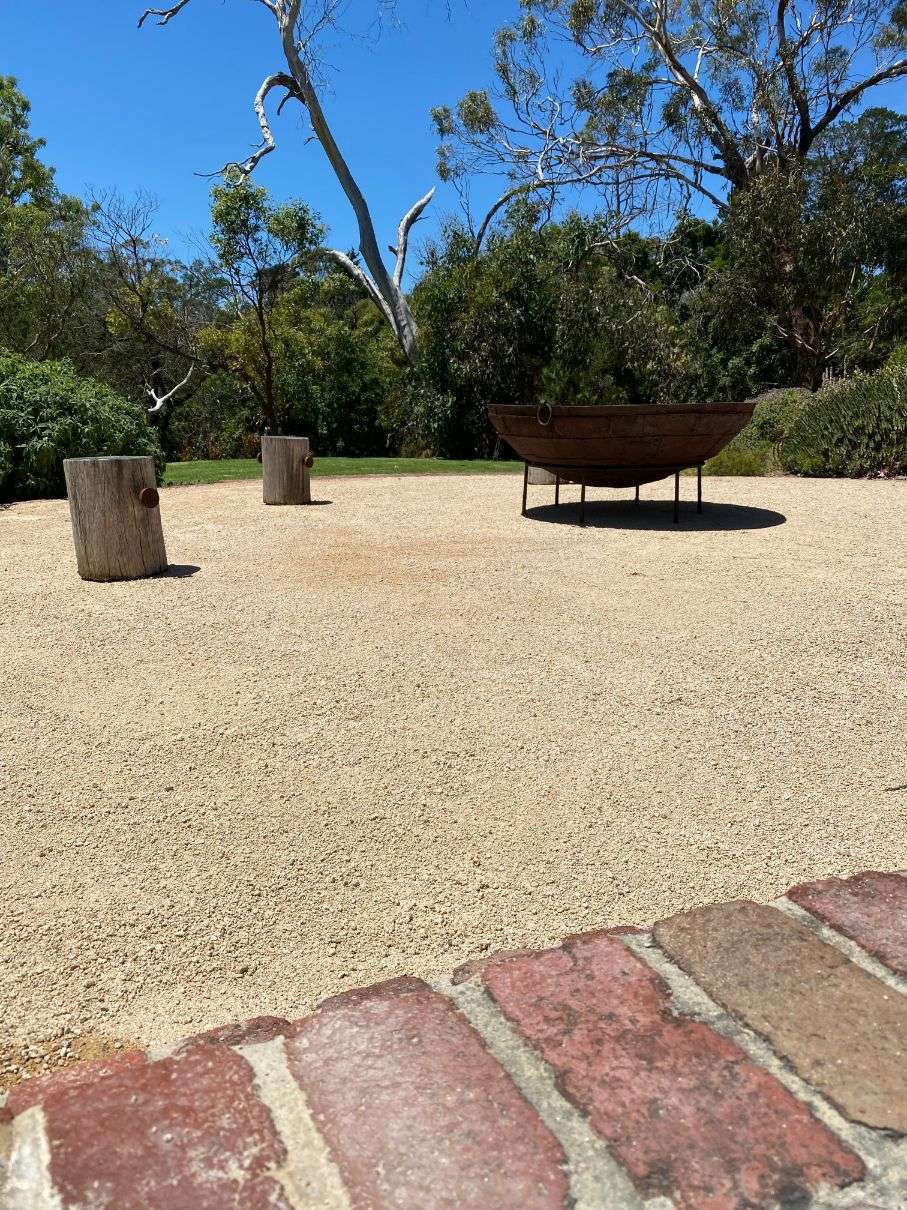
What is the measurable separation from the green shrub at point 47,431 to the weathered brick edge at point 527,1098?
26.2ft

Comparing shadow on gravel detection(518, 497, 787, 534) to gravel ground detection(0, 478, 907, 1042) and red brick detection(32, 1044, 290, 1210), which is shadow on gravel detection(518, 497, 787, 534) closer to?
gravel ground detection(0, 478, 907, 1042)

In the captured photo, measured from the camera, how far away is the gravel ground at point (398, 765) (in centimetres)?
195

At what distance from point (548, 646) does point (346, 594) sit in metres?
1.27

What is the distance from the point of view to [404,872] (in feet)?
7.18

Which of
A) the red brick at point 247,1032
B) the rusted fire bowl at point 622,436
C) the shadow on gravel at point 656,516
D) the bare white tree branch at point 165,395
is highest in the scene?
the bare white tree branch at point 165,395

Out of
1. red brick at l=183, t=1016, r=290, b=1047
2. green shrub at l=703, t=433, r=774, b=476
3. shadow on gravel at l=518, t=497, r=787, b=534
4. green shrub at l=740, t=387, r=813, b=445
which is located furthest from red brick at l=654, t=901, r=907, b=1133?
green shrub at l=740, t=387, r=813, b=445

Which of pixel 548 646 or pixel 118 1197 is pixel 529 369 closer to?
pixel 548 646

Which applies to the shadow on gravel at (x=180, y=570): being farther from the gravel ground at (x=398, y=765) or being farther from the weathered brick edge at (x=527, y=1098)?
the weathered brick edge at (x=527, y=1098)

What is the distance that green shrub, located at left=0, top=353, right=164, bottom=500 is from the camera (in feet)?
28.0

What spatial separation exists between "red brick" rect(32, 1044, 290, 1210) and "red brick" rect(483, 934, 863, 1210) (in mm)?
446

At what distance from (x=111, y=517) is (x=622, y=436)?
329 cm

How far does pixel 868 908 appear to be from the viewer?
190 cm

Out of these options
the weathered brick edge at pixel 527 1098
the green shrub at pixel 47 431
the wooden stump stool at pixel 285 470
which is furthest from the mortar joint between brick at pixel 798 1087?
the green shrub at pixel 47 431

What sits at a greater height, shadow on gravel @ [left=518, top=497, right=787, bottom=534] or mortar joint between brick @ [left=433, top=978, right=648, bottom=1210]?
shadow on gravel @ [left=518, top=497, right=787, bottom=534]
